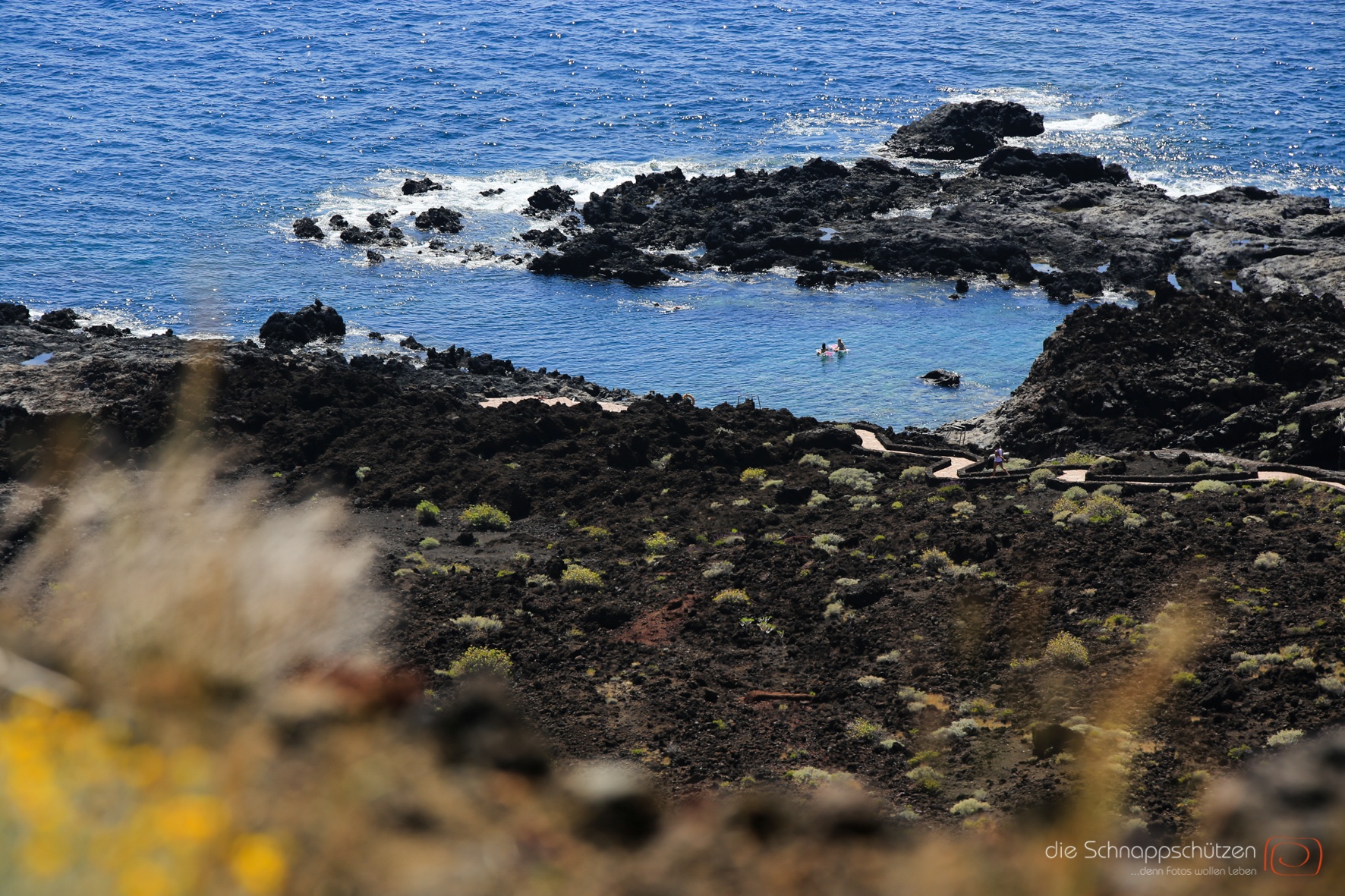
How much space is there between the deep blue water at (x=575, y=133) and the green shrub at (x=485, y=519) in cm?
1774

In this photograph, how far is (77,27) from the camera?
357ft

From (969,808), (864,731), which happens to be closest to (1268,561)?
(864,731)

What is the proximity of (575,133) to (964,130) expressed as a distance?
28343 mm

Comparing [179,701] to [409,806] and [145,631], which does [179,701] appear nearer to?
[145,631]

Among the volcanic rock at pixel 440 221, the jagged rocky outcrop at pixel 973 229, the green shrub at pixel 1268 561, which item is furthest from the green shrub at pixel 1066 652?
the volcanic rock at pixel 440 221

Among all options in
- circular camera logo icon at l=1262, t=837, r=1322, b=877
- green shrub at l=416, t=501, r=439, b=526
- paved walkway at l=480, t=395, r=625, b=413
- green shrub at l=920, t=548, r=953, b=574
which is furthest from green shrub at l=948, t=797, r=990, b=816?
paved walkway at l=480, t=395, r=625, b=413

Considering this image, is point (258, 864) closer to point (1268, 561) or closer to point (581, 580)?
point (581, 580)

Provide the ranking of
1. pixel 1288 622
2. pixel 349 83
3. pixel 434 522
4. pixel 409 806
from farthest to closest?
pixel 349 83, pixel 434 522, pixel 1288 622, pixel 409 806

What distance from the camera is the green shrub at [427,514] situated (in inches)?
1070

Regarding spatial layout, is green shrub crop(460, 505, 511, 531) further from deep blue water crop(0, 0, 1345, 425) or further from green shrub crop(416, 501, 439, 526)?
deep blue water crop(0, 0, 1345, 425)

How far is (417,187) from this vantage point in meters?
71.7

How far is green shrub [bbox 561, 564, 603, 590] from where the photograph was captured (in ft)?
74.8

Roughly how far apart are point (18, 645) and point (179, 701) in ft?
6.40

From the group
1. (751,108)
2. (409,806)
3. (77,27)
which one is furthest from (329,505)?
(77,27)
